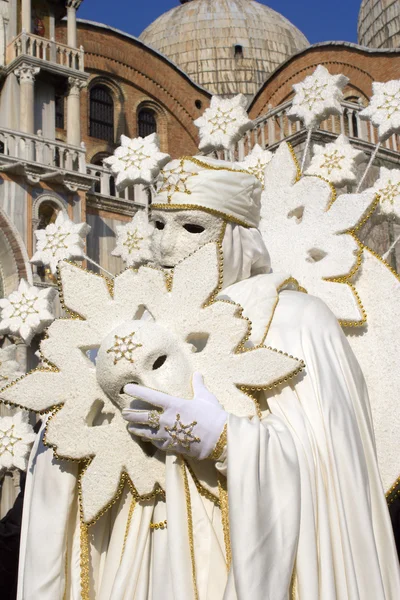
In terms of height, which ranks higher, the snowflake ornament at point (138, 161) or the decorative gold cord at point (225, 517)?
the snowflake ornament at point (138, 161)

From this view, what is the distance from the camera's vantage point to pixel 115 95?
23.7m

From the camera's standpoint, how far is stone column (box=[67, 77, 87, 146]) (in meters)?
16.3

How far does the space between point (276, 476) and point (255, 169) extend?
2.11 metres

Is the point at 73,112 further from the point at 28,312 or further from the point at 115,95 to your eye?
the point at 28,312

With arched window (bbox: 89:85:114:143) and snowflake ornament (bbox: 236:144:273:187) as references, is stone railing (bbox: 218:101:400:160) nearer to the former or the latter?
snowflake ornament (bbox: 236:144:273:187)

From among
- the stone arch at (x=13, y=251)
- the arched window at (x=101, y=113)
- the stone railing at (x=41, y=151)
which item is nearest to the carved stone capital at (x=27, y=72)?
the stone railing at (x=41, y=151)

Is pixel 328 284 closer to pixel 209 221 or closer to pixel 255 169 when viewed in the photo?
pixel 209 221

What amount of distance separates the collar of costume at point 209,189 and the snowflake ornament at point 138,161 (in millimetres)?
854

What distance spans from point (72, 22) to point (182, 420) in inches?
643

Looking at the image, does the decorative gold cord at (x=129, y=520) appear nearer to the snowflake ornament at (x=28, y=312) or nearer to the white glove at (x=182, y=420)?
the white glove at (x=182, y=420)

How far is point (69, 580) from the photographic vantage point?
276 cm

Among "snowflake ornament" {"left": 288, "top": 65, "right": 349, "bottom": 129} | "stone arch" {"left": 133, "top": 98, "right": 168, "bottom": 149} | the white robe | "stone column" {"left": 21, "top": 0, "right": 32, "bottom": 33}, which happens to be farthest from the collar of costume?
"stone arch" {"left": 133, "top": 98, "right": 168, "bottom": 149}

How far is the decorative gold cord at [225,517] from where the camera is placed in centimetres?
251

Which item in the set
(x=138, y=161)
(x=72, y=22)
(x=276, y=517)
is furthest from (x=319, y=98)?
(x=72, y=22)
